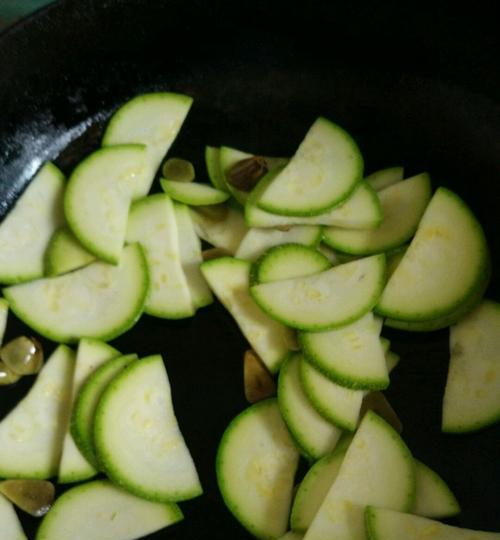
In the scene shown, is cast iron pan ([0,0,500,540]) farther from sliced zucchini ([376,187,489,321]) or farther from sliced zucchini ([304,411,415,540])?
sliced zucchini ([304,411,415,540])

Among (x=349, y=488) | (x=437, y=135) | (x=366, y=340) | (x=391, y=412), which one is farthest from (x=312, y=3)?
(x=349, y=488)

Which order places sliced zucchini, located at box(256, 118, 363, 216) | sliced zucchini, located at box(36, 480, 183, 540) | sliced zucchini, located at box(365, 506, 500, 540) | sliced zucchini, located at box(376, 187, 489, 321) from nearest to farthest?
sliced zucchini, located at box(365, 506, 500, 540) → sliced zucchini, located at box(36, 480, 183, 540) → sliced zucchini, located at box(376, 187, 489, 321) → sliced zucchini, located at box(256, 118, 363, 216)

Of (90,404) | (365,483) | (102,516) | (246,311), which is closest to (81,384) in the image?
(90,404)

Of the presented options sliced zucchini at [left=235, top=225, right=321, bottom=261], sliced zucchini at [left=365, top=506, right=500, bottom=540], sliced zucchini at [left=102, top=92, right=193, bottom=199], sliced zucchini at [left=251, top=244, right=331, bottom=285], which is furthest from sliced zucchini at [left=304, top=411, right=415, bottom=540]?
sliced zucchini at [left=102, top=92, right=193, bottom=199]

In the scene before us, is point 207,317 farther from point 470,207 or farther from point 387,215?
point 470,207

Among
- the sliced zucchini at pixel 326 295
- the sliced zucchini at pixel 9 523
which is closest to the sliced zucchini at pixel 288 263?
the sliced zucchini at pixel 326 295
